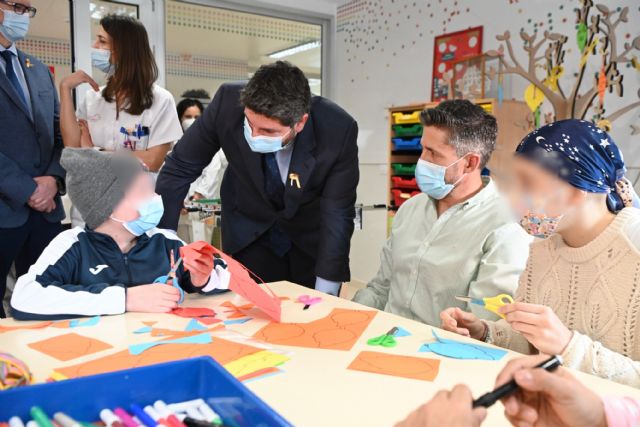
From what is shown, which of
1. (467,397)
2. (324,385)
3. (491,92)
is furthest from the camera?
(491,92)

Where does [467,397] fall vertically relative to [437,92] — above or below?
below

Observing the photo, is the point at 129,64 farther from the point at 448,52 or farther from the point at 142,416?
the point at 448,52

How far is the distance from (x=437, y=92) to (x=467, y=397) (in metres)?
3.78

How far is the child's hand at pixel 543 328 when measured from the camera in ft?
3.47

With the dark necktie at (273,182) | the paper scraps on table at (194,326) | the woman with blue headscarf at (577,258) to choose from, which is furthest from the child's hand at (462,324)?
the dark necktie at (273,182)

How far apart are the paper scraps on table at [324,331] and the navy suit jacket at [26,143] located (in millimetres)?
1347

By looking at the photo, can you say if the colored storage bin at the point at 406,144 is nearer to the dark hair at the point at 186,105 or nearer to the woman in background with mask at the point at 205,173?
the woman in background with mask at the point at 205,173

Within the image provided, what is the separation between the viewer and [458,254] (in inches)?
62.4

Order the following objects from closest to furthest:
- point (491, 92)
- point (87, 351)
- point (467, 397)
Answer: point (467, 397)
point (87, 351)
point (491, 92)

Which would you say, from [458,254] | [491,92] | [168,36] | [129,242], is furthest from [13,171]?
[491,92]

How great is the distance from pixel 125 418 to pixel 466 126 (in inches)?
52.1

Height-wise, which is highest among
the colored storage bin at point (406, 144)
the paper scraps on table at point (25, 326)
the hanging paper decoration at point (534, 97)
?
the hanging paper decoration at point (534, 97)

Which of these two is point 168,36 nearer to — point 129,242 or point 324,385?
point 129,242

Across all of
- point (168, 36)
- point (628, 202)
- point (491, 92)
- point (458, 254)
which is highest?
point (168, 36)
